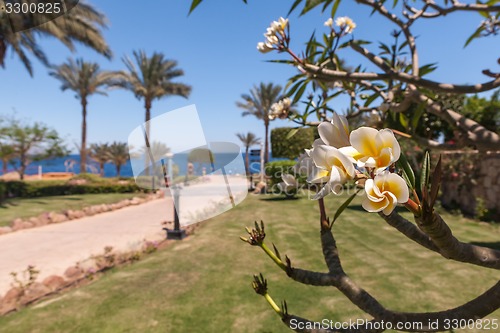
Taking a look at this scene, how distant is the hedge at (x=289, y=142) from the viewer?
2016 cm

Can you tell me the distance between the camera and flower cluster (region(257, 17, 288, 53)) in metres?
2.22

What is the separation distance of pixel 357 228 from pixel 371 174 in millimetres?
7480

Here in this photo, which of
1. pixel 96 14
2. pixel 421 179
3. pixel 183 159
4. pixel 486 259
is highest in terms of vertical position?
pixel 96 14

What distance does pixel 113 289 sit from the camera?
4.24 metres

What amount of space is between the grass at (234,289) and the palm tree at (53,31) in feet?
43.8

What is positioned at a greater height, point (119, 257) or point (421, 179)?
point (421, 179)

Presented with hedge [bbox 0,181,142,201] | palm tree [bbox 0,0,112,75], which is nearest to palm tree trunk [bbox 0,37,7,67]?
palm tree [bbox 0,0,112,75]

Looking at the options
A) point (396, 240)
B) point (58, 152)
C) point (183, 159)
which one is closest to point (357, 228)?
point (396, 240)

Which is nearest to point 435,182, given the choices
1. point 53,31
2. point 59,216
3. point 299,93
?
point 299,93

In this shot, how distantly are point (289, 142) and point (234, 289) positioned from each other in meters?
16.7

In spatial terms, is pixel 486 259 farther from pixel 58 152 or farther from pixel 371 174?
pixel 58 152

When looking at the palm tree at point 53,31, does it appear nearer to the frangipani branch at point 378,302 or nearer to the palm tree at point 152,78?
the palm tree at point 152,78

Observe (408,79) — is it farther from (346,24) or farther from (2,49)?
(2,49)

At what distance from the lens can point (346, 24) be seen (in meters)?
2.91
